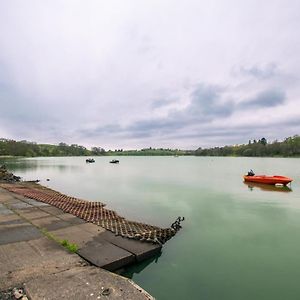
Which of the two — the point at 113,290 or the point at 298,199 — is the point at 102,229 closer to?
the point at 113,290

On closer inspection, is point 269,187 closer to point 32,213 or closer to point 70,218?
point 70,218

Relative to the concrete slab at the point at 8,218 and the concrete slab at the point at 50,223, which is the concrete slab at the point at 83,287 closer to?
the concrete slab at the point at 50,223

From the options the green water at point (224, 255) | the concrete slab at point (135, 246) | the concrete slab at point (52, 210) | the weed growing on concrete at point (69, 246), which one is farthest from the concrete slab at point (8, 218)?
the green water at point (224, 255)

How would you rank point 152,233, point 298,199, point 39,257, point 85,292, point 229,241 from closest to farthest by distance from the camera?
point 85,292 → point 39,257 → point 152,233 → point 229,241 → point 298,199

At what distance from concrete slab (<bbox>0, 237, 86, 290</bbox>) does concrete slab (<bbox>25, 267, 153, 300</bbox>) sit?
1.16 feet

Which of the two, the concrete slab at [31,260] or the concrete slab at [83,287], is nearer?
the concrete slab at [83,287]

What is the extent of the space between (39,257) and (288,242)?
397 inches

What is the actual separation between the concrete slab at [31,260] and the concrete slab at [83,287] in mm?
353

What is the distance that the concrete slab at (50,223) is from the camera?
10727 millimetres

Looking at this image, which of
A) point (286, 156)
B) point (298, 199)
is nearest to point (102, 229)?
point (298, 199)

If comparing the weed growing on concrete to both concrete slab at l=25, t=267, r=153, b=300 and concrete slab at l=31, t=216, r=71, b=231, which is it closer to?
concrete slab at l=25, t=267, r=153, b=300

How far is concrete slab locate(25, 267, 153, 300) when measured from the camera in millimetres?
5328

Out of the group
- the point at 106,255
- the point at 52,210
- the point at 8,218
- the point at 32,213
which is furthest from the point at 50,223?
the point at 106,255

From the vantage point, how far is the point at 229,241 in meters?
12.1
